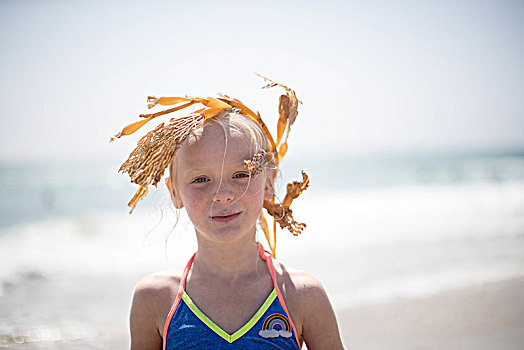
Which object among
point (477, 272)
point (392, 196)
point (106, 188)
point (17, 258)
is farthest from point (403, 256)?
point (106, 188)

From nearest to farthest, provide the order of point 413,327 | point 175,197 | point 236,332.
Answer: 1. point 236,332
2. point 175,197
3. point 413,327

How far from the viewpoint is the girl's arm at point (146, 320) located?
204 cm

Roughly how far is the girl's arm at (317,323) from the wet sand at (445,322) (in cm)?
208

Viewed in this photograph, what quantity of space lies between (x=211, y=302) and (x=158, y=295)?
0.27 metres

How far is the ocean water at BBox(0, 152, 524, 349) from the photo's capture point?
4.62m

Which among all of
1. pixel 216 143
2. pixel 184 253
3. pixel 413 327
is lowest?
pixel 184 253

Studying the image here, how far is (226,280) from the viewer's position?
2066 mm

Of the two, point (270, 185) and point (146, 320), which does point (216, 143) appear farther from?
point (146, 320)

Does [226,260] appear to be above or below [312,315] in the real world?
above

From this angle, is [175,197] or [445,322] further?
[445,322]

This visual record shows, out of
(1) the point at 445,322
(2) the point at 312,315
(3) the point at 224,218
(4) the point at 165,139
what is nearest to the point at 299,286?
(2) the point at 312,315

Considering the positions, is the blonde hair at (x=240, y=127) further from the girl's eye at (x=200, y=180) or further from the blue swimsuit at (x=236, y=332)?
the blue swimsuit at (x=236, y=332)

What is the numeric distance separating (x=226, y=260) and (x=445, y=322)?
3059 millimetres

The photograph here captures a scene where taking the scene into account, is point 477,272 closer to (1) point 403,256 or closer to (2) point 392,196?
(1) point 403,256
